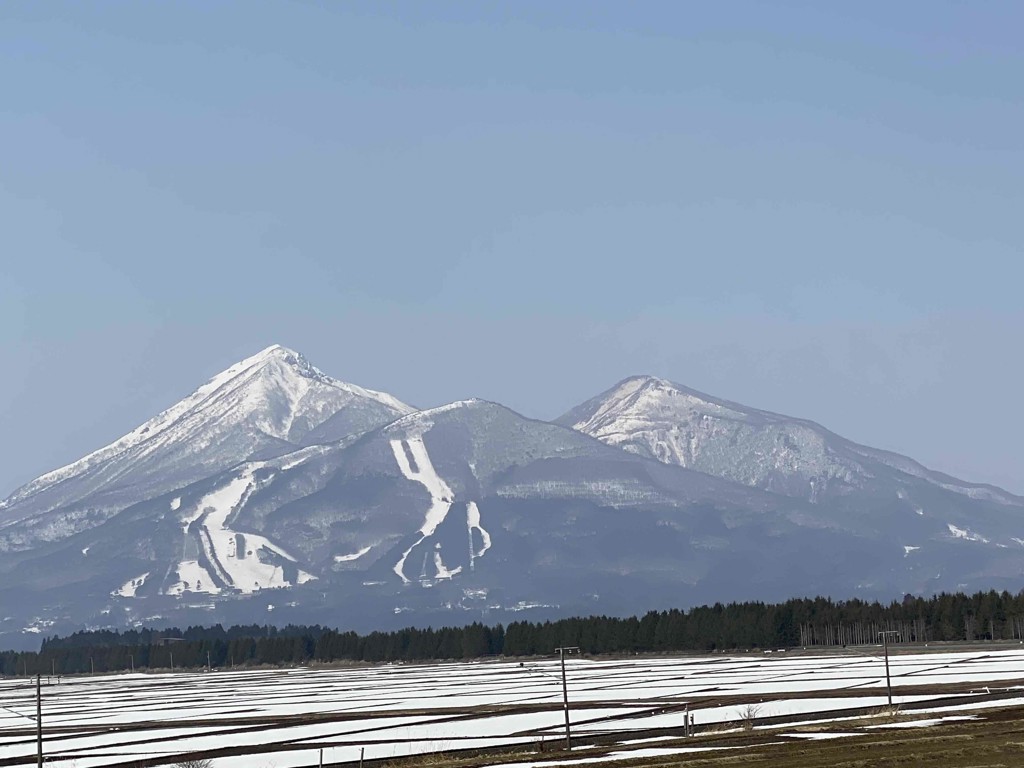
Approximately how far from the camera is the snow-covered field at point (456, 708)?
3713 inches

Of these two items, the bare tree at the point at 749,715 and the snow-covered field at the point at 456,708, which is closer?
the bare tree at the point at 749,715

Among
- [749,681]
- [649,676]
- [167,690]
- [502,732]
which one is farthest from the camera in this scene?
[167,690]

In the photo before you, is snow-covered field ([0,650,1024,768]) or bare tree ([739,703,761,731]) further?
snow-covered field ([0,650,1024,768])

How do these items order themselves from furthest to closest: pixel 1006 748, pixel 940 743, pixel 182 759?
pixel 182 759
pixel 940 743
pixel 1006 748

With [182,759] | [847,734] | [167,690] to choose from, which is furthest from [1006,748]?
[167,690]

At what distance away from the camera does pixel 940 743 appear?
234ft

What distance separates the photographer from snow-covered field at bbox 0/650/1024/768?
3713 inches

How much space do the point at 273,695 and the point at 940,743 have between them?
96.2 m

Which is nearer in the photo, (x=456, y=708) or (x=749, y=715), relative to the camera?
(x=749, y=715)

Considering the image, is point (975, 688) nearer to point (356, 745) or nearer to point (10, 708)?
point (356, 745)

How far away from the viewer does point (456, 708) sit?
11950 cm

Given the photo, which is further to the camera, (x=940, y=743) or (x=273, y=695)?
(x=273, y=695)

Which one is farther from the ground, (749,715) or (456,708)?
(456,708)

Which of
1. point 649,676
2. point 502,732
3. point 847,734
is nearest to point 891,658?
point 649,676
